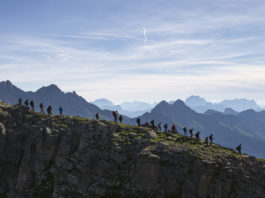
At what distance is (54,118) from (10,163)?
1518 centimetres

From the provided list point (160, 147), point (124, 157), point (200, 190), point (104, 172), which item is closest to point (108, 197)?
point (104, 172)

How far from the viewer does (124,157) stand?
5503cm

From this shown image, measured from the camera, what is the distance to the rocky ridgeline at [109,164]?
49.8 metres

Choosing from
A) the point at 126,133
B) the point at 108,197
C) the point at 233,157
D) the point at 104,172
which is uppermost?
the point at 126,133

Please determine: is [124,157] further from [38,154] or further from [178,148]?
[38,154]

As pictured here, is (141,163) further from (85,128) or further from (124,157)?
(85,128)

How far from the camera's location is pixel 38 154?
59.2 metres

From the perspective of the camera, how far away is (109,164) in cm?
5491

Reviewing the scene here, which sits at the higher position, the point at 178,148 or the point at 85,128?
the point at 85,128

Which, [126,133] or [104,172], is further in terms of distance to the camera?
[126,133]

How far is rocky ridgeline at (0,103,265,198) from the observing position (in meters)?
49.8

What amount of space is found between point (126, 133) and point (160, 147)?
32.3 ft

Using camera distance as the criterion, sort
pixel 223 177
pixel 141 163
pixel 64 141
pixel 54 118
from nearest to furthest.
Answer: pixel 223 177 < pixel 141 163 < pixel 64 141 < pixel 54 118

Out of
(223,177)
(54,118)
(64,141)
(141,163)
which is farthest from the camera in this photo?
(54,118)
